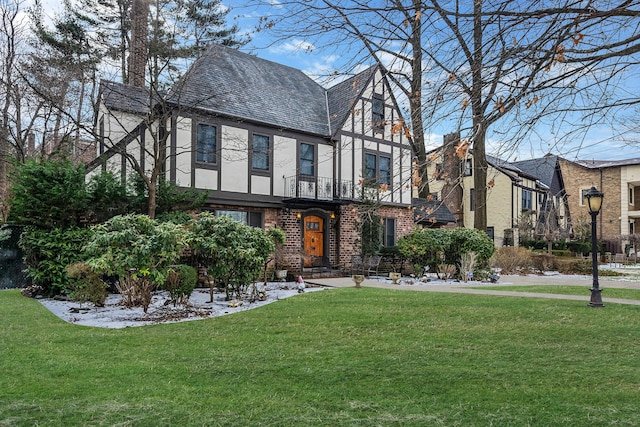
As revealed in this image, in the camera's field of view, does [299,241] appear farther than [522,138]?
Yes

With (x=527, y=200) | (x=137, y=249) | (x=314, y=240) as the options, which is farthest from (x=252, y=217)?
(x=527, y=200)

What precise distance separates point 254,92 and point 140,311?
9973mm

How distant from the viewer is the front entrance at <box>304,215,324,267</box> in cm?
1631

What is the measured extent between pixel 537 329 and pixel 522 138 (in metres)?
3.92

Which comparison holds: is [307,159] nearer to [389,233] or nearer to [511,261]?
[389,233]

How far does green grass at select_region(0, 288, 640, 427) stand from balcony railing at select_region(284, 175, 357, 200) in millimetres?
8287

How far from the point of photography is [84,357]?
5.01m

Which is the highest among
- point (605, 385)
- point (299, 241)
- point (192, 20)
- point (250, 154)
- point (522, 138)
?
point (192, 20)

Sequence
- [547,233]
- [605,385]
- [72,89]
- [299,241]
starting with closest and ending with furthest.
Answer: [605,385] → [299,241] → [72,89] → [547,233]

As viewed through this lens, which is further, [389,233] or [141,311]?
[389,233]

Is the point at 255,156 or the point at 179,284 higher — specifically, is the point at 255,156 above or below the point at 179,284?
above

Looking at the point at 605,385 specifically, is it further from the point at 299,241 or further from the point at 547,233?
the point at 547,233

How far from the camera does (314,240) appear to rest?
16594mm

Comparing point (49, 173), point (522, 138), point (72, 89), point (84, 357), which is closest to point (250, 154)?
point (49, 173)
